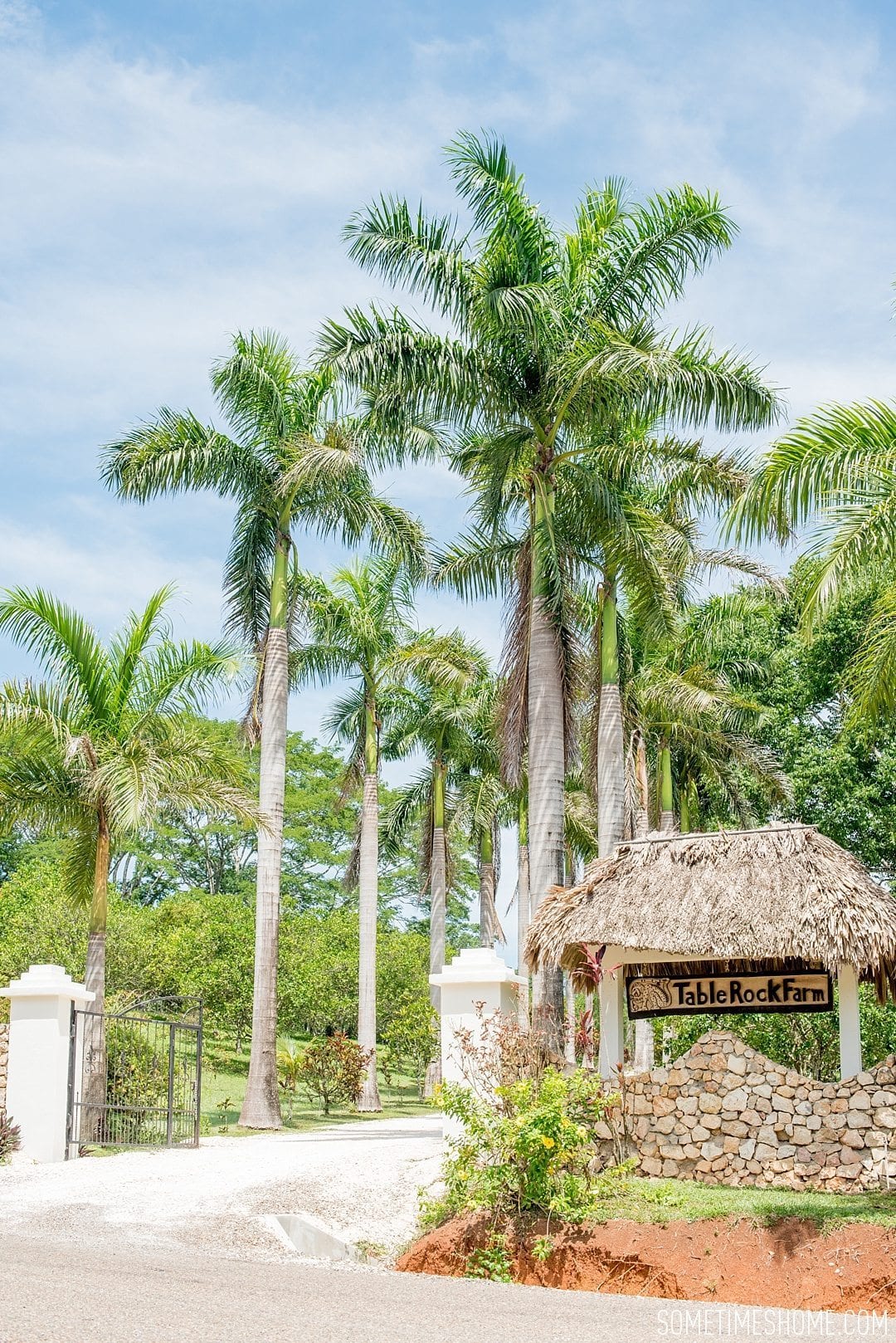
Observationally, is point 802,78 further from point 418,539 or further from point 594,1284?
point 418,539

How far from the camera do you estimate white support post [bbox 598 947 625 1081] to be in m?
14.5

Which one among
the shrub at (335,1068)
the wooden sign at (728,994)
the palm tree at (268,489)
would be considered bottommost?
the shrub at (335,1068)

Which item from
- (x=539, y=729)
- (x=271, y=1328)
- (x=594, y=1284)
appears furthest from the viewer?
(x=539, y=729)

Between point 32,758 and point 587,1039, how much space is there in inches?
321

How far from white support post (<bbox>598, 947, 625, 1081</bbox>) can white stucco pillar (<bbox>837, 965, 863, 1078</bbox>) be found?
2.33 m

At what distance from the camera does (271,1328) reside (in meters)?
7.04

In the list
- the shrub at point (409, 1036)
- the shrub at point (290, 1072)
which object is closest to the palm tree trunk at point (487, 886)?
the shrub at point (409, 1036)

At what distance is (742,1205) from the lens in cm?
1139

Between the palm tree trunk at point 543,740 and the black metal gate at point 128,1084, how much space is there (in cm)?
477

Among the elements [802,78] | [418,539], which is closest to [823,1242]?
[802,78]

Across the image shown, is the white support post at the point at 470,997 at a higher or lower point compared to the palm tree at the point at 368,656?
lower

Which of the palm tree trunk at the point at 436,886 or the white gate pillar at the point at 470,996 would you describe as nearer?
the white gate pillar at the point at 470,996

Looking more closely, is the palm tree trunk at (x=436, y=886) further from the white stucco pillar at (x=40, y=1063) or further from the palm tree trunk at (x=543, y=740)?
the white stucco pillar at (x=40, y=1063)

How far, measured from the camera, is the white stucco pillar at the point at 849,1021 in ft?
45.0
